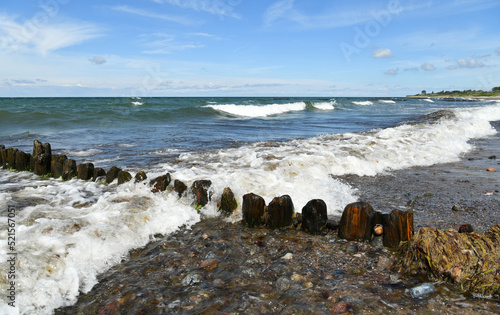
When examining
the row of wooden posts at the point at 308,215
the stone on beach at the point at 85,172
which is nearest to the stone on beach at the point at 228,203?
the row of wooden posts at the point at 308,215

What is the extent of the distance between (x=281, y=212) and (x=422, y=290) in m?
1.67

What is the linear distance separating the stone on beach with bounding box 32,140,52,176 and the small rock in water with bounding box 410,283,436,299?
21.1ft

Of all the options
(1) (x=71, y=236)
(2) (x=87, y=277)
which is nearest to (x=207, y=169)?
(1) (x=71, y=236)

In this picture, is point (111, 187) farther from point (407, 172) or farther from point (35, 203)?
point (407, 172)

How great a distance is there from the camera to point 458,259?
2631 mm

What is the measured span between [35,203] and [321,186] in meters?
4.28

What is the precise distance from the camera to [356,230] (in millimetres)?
3408

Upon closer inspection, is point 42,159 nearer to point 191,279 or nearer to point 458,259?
point 191,279

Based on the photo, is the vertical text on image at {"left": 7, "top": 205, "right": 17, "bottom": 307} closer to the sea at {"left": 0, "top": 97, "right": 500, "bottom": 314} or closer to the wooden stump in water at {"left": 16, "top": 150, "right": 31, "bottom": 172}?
the sea at {"left": 0, "top": 97, "right": 500, "bottom": 314}

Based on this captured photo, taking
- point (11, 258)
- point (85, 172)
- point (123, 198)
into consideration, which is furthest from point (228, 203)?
point (85, 172)

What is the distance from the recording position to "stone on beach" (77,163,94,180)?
568 centimetres

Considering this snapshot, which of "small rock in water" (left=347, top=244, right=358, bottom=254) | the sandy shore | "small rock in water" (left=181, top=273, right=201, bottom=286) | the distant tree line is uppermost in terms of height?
the distant tree line

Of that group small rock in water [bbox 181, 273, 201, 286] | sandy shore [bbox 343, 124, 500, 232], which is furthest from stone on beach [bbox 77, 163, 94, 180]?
sandy shore [bbox 343, 124, 500, 232]

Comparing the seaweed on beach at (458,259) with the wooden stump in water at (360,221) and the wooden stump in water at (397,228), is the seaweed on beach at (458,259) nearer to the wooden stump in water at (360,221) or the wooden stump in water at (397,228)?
the wooden stump in water at (397,228)
